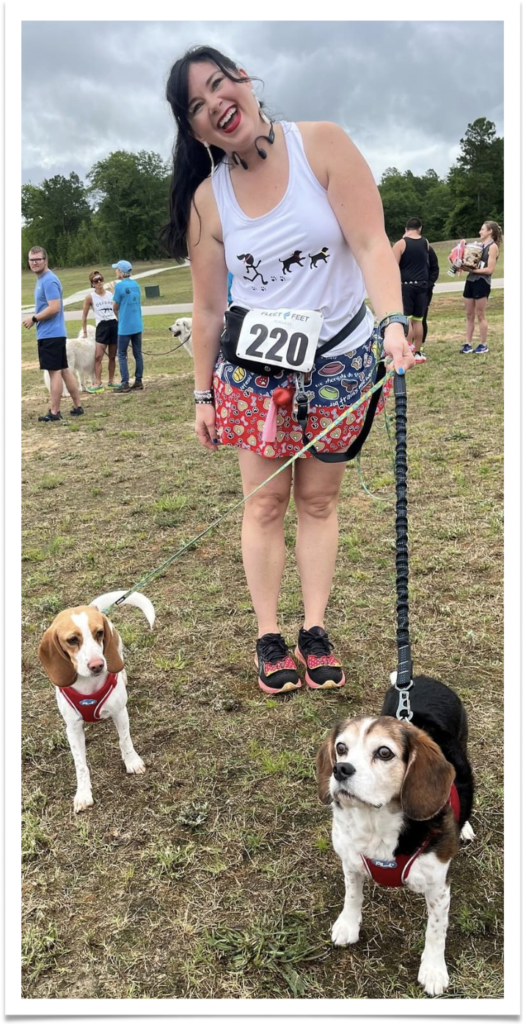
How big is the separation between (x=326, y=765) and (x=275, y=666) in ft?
3.88

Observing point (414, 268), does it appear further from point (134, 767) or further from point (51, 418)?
point (134, 767)

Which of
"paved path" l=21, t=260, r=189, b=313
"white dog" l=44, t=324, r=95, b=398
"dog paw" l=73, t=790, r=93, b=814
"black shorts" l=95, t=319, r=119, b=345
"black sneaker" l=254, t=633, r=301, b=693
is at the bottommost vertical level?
"dog paw" l=73, t=790, r=93, b=814

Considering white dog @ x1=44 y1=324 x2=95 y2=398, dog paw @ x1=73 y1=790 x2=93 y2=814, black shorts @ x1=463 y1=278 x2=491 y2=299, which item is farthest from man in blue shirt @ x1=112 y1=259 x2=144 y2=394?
dog paw @ x1=73 y1=790 x2=93 y2=814

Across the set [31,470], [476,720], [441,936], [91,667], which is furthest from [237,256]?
[31,470]

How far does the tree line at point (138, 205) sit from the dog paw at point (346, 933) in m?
50.1

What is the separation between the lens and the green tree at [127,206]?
50.4m

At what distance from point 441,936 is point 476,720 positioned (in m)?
1.01

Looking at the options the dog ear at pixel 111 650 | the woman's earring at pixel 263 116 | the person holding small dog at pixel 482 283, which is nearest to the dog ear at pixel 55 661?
the dog ear at pixel 111 650

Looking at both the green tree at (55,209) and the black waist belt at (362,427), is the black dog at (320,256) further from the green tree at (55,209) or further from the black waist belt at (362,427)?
the green tree at (55,209)

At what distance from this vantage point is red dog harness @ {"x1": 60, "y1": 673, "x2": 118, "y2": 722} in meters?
2.50

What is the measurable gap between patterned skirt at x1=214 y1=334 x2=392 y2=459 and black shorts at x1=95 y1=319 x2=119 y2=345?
8.04m

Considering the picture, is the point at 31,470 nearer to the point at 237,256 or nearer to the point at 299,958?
the point at 237,256

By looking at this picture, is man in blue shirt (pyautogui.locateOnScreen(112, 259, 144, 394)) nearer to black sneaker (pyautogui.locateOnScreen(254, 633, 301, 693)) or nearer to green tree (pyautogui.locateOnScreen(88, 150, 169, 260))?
black sneaker (pyautogui.locateOnScreen(254, 633, 301, 693))

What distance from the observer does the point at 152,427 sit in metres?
8.03
